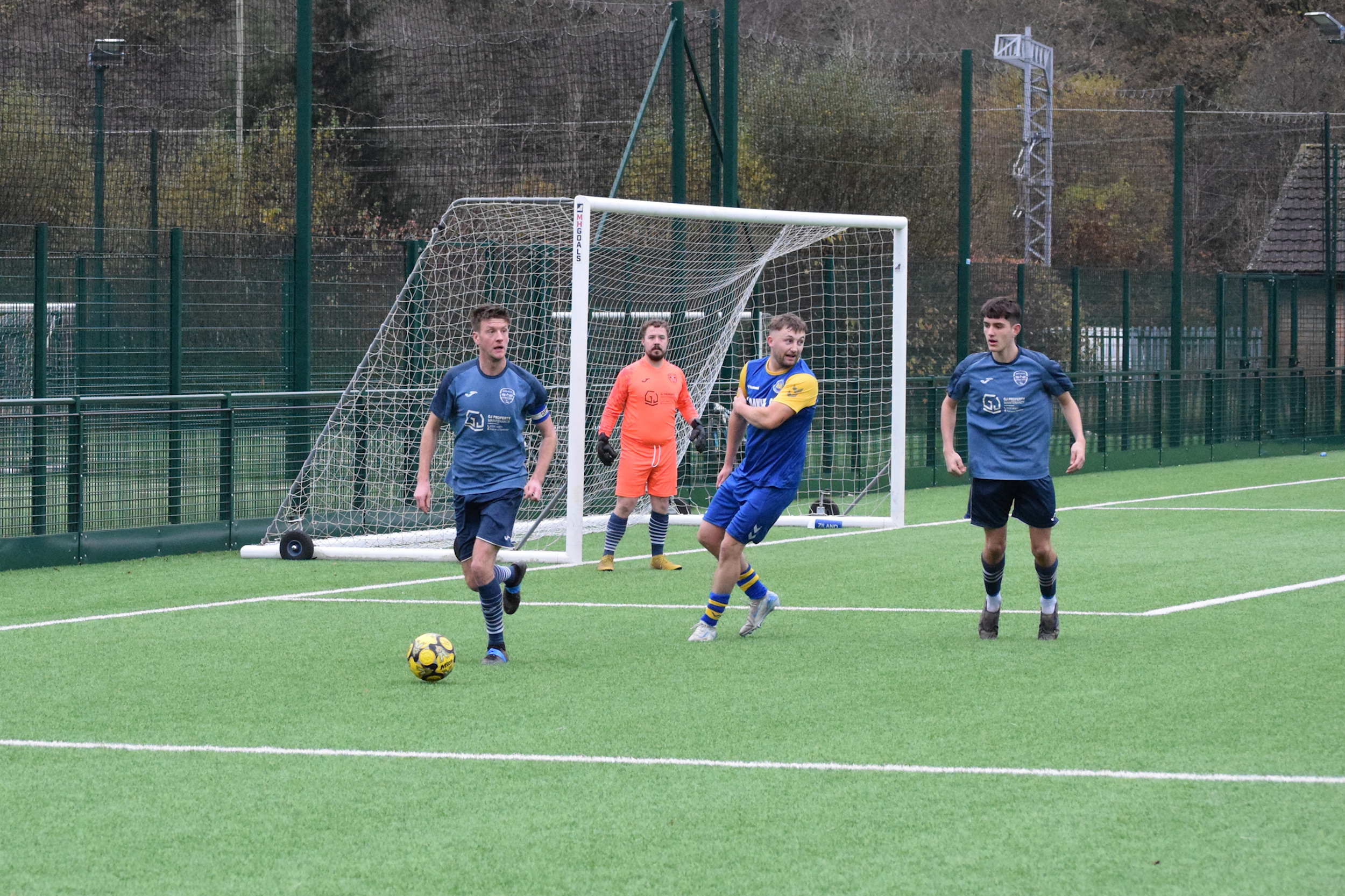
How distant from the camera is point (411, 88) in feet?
75.6

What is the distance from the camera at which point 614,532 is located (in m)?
12.9

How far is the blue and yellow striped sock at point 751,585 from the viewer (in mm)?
9531

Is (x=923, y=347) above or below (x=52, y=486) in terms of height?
above

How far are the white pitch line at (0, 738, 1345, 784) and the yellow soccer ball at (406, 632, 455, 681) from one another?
4.34 feet

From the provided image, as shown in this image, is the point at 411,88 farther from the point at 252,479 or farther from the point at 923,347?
the point at 252,479

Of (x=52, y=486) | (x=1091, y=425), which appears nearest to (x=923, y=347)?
(x=1091, y=425)

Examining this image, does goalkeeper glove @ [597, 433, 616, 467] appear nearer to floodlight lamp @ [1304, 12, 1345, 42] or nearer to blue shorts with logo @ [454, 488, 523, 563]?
blue shorts with logo @ [454, 488, 523, 563]

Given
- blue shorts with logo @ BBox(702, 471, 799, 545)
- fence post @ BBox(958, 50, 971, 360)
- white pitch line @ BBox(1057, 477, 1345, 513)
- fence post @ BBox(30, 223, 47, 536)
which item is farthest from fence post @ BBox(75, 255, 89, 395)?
fence post @ BBox(958, 50, 971, 360)

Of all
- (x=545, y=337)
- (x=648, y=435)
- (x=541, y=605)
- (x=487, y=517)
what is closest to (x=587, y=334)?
(x=648, y=435)

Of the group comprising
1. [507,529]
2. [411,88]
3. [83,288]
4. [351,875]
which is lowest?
[351,875]

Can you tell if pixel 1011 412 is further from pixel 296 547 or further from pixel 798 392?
pixel 296 547

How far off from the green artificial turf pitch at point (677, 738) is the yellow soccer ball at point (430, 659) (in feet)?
0.49

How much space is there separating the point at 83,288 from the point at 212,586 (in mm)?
5832

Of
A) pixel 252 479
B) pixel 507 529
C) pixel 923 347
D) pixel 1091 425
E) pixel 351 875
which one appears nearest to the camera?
pixel 351 875
